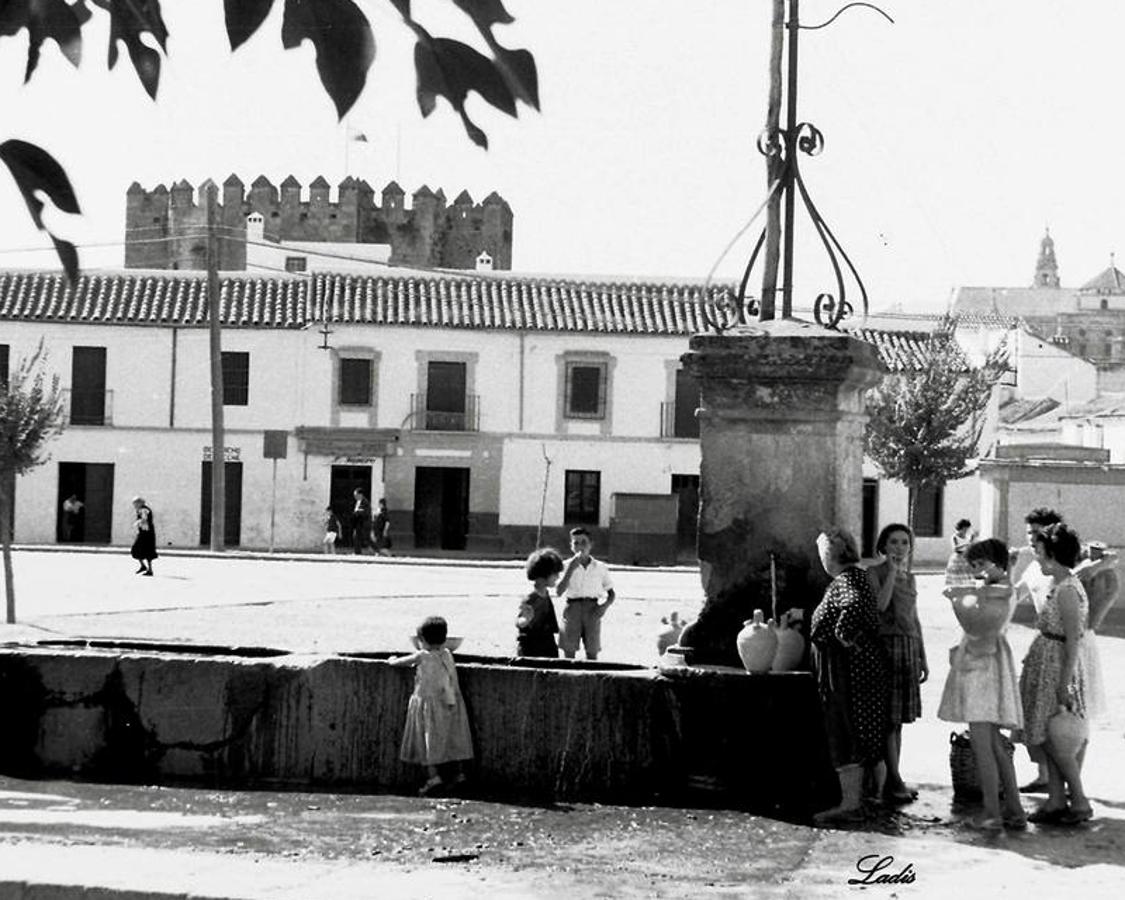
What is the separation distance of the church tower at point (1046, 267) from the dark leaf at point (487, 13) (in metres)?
162

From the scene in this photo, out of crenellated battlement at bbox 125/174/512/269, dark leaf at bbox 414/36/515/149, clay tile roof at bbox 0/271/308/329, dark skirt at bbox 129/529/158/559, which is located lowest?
dark skirt at bbox 129/529/158/559

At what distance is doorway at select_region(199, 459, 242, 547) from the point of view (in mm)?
39000

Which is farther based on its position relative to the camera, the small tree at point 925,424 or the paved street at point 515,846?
the small tree at point 925,424

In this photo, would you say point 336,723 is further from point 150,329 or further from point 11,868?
point 150,329

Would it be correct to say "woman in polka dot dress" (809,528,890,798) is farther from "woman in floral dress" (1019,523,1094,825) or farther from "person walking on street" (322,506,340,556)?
"person walking on street" (322,506,340,556)

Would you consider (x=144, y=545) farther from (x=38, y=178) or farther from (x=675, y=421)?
(x=38, y=178)

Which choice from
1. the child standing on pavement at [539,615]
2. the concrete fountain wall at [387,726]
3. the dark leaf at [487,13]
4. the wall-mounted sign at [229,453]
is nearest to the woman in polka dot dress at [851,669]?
the concrete fountain wall at [387,726]

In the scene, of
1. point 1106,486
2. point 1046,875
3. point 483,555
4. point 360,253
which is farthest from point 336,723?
point 360,253

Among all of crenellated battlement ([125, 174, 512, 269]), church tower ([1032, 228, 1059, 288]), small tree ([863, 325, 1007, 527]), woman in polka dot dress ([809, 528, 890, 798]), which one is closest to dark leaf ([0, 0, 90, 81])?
woman in polka dot dress ([809, 528, 890, 798])

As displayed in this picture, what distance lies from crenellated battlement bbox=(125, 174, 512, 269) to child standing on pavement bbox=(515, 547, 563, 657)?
5096 centimetres

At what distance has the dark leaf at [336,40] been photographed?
7.92ft

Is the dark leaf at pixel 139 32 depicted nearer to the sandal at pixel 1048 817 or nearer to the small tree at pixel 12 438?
the sandal at pixel 1048 817

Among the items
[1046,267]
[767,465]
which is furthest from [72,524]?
[1046,267]

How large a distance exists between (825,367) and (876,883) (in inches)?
103
